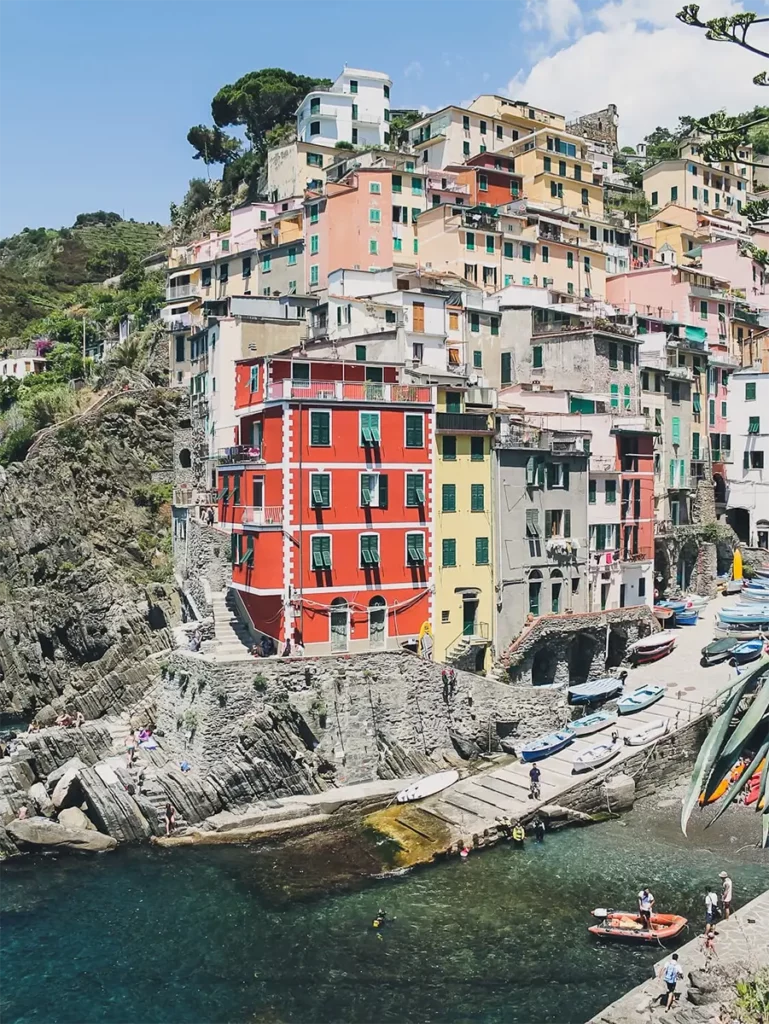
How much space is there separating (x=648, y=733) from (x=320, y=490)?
18.9 m

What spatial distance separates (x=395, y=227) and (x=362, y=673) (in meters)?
45.4

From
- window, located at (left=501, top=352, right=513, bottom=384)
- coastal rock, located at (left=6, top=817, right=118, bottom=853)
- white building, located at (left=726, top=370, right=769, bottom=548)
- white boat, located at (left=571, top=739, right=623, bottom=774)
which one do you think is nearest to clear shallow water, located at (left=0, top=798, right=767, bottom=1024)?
coastal rock, located at (left=6, top=817, right=118, bottom=853)

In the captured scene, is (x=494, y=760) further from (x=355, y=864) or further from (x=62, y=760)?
(x=62, y=760)

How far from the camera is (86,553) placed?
211 ft

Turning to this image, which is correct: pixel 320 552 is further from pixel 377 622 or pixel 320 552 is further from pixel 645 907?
pixel 645 907

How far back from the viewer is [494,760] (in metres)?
46.6

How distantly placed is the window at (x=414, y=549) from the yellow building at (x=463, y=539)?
875mm

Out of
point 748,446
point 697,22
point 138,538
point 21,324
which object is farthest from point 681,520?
point 21,324

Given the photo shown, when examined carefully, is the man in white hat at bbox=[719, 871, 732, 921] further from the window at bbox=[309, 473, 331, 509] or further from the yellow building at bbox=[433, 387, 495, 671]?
the window at bbox=[309, 473, 331, 509]

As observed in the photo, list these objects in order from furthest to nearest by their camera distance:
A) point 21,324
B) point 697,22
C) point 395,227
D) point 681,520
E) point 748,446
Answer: point 21,324 < point 395,227 < point 748,446 < point 681,520 < point 697,22

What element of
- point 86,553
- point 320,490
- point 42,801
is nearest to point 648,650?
point 320,490

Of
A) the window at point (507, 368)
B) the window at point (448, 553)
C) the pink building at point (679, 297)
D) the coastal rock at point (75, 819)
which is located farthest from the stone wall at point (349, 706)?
the pink building at point (679, 297)

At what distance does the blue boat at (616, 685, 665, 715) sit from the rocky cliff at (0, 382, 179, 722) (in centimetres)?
2710

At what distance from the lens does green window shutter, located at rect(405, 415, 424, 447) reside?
159ft
